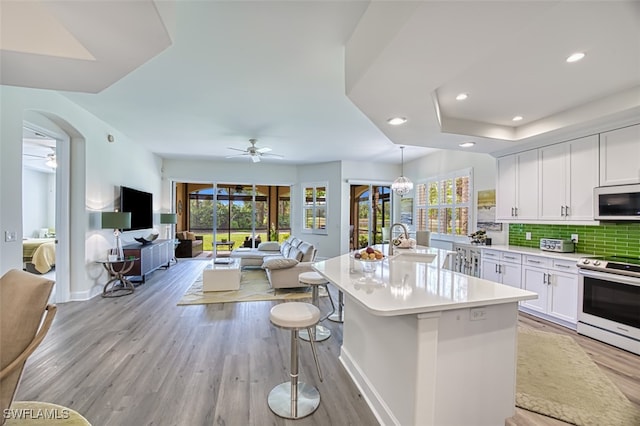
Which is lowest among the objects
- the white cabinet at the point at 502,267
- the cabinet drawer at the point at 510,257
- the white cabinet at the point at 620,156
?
the white cabinet at the point at 502,267

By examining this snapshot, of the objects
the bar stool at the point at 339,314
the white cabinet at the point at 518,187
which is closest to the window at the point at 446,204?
the white cabinet at the point at 518,187

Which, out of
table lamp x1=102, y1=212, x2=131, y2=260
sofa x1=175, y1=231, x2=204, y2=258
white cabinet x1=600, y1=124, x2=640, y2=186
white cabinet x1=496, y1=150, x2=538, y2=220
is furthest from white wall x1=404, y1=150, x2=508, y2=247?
sofa x1=175, y1=231, x2=204, y2=258

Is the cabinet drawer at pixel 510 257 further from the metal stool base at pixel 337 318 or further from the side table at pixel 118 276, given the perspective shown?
the side table at pixel 118 276

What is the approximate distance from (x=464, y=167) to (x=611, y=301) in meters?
3.49

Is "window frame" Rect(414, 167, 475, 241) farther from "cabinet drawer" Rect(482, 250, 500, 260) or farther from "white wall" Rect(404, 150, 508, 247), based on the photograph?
"cabinet drawer" Rect(482, 250, 500, 260)

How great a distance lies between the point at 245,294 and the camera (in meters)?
4.78

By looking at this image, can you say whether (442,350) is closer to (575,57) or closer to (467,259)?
(575,57)

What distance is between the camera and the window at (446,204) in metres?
5.90

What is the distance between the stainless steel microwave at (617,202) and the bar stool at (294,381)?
3.63 m

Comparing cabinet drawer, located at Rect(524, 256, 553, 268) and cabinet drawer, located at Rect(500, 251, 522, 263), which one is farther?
cabinet drawer, located at Rect(500, 251, 522, 263)

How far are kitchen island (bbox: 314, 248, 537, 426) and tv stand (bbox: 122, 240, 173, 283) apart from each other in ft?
15.8

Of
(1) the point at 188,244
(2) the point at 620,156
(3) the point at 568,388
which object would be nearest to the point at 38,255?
(1) the point at 188,244

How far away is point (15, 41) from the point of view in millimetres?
2037

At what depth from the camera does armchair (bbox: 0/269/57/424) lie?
119 cm
